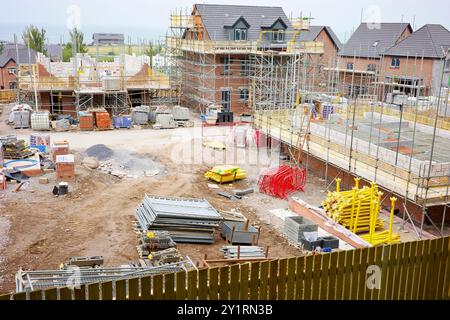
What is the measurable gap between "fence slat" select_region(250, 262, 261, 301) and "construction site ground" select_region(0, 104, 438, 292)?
5.53m

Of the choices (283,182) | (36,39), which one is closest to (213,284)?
(283,182)

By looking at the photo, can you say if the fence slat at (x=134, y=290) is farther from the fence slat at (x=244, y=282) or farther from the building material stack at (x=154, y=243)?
the building material stack at (x=154, y=243)

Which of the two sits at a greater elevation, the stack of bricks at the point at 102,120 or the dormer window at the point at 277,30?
the dormer window at the point at 277,30

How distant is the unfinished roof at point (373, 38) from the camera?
45.7m

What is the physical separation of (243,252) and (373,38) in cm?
3968

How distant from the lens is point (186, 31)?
39500mm

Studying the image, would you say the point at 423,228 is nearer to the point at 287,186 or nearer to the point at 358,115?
the point at 287,186

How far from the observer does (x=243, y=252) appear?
41.6 feet

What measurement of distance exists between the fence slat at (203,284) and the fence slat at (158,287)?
1.79 ft

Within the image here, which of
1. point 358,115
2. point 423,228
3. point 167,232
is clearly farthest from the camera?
point 358,115

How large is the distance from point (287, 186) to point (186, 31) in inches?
965

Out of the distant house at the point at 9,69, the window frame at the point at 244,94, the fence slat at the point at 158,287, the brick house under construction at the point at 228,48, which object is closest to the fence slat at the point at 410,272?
the fence slat at the point at 158,287

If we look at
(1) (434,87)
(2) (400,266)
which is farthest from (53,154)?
(1) (434,87)

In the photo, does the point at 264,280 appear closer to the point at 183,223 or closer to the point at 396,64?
the point at 183,223
